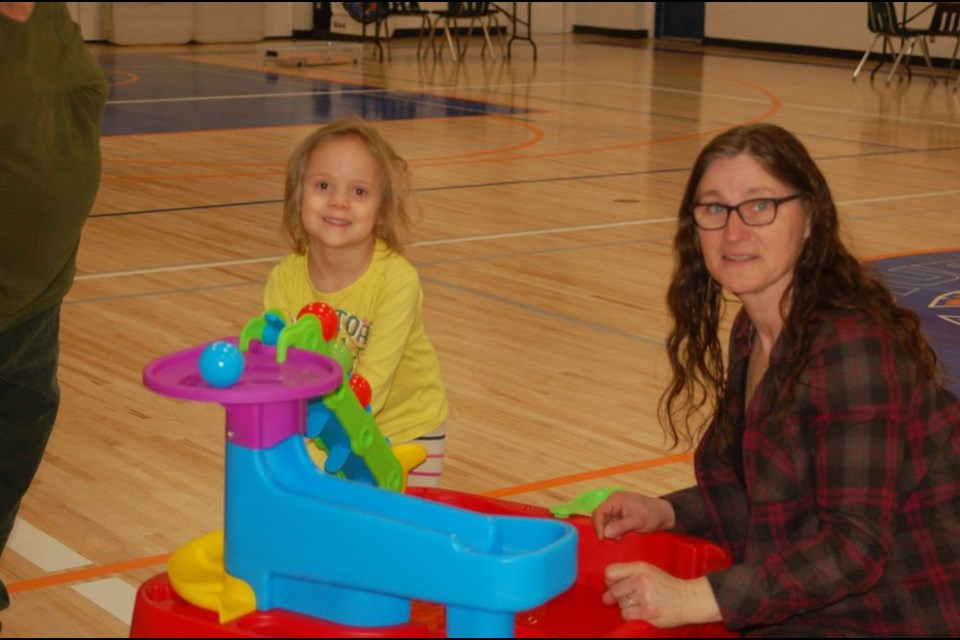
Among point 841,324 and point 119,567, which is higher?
point 841,324

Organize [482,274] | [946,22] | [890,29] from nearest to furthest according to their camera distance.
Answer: [482,274] < [890,29] < [946,22]

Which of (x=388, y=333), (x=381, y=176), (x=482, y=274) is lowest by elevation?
(x=482, y=274)

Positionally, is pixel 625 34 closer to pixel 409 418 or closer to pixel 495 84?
pixel 495 84

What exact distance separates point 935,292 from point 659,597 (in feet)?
11.3

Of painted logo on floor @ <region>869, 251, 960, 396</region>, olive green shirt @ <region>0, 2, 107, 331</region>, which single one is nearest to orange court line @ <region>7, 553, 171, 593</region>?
olive green shirt @ <region>0, 2, 107, 331</region>

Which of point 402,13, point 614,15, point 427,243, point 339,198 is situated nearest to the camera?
→ point 339,198

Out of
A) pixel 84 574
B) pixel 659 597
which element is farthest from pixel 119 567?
pixel 659 597

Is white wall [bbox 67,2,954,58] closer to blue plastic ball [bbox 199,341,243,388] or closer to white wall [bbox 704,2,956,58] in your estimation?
white wall [bbox 704,2,956,58]

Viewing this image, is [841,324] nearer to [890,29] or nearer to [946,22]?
[890,29]

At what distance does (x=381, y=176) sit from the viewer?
2477 millimetres

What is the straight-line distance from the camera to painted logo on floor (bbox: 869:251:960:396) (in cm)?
418

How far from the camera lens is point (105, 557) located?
277cm

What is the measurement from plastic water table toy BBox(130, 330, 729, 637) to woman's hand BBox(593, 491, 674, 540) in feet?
0.91

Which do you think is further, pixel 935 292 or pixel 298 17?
pixel 298 17
